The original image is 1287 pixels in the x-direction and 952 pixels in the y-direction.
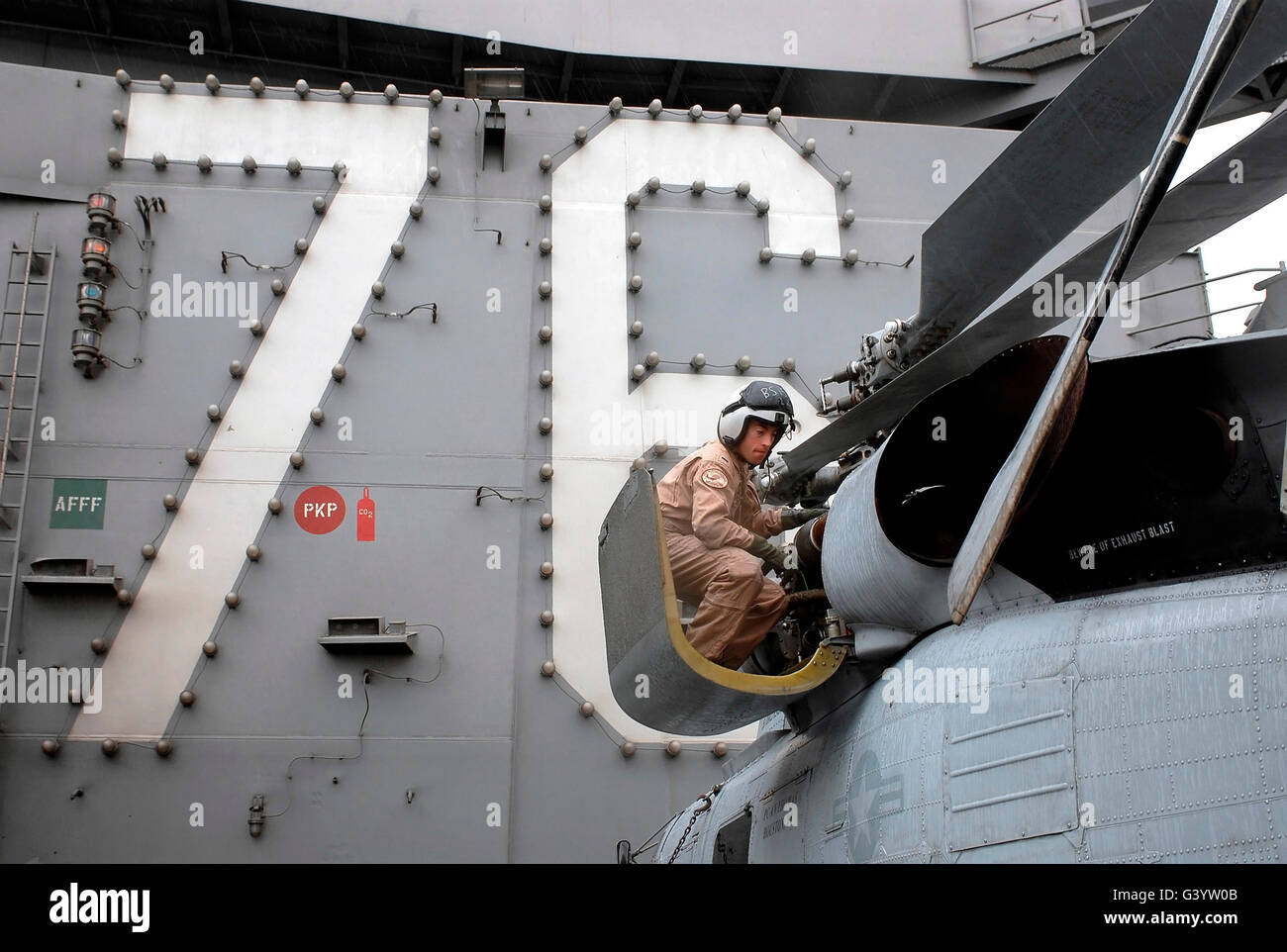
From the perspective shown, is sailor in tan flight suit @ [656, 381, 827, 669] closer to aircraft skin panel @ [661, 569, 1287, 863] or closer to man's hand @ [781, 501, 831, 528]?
man's hand @ [781, 501, 831, 528]

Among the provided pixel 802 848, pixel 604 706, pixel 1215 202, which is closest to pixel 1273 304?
Result: pixel 1215 202

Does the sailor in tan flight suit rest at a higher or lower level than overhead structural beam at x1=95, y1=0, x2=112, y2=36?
lower

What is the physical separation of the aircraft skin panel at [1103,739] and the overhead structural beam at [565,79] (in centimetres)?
795

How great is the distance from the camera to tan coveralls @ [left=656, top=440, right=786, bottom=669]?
3732 millimetres

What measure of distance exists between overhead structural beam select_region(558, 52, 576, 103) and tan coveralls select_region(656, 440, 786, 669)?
6514mm

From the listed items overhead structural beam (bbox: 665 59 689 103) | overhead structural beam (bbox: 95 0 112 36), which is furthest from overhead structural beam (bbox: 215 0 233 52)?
overhead structural beam (bbox: 665 59 689 103)

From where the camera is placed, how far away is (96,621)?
712 centimetres

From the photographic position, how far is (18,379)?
7465 mm

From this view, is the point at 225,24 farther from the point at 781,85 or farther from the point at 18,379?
the point at 781,85

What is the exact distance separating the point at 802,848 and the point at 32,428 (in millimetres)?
6329

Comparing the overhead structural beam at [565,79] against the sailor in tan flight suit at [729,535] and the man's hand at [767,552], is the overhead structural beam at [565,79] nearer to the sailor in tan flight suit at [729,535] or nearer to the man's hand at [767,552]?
the sailor in tan flight suit at [729,535]

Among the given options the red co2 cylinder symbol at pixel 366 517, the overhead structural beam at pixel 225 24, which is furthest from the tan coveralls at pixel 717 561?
the overhead structural beam at pixel 225 24
